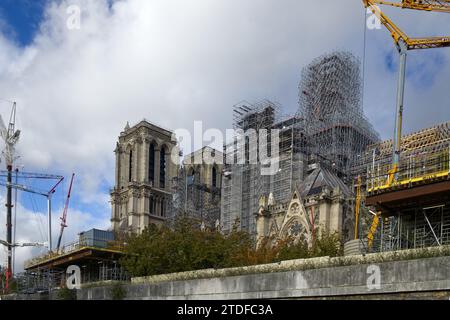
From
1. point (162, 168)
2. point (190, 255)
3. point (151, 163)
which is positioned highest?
point (151, 163)

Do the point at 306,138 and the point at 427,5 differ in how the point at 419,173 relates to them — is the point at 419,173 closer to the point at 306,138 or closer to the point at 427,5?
the point at 427,5

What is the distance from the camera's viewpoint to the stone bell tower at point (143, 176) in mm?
120250

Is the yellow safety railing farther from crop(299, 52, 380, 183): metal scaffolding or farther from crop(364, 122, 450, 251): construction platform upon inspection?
crop(299, 52, 380, 183): metal scaffolding

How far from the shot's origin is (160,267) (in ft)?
133

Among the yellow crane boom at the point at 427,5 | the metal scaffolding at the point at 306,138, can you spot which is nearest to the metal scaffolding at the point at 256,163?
the metal scaffolding at the point at 306,138

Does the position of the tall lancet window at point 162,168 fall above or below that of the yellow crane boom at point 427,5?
below

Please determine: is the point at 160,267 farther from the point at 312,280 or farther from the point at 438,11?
the point at 438,11

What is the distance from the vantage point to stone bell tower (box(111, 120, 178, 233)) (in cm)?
12025

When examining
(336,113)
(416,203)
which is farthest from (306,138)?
(416,203)

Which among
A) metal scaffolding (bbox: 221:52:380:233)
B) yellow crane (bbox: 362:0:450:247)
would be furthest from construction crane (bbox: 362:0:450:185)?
metal scaffolding (bbox: 221:52:380:233)

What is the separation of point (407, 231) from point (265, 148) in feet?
184

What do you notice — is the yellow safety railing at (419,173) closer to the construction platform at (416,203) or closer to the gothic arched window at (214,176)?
the construction platform at (416,203)

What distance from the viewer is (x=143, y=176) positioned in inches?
4801
